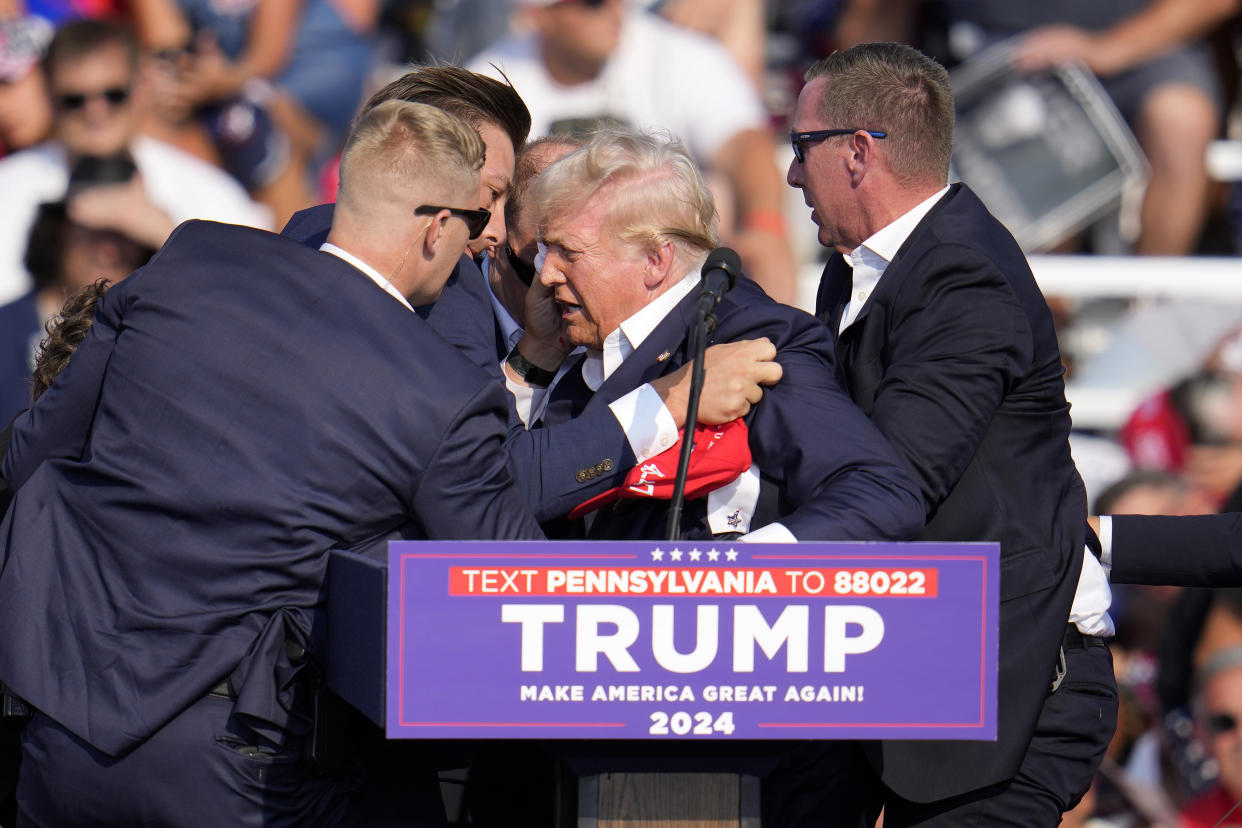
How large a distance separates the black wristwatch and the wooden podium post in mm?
1046

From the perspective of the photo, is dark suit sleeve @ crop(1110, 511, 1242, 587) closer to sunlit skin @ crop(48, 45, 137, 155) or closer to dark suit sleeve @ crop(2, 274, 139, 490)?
dark suit sleeve @ crop(2, 274, 139, 490)

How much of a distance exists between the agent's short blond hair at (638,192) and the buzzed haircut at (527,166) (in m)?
0.42

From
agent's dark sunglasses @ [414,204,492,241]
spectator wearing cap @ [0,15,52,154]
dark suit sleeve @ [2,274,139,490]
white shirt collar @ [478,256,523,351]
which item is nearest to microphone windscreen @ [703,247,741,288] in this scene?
agent's dark sunglasses @ [414,204,492,241]

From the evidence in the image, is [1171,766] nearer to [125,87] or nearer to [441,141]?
[441,141]

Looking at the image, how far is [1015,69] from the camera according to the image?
5922 mm

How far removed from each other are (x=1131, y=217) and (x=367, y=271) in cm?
458

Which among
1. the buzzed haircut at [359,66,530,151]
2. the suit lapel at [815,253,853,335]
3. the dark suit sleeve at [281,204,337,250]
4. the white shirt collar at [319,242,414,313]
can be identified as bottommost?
the white shirt collar at [319,242,414,313]

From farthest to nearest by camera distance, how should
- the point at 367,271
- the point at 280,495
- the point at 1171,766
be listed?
the point at 1171,766
the point at 367,271
the point at 280,495

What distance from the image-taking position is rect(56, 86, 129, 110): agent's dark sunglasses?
6.00m

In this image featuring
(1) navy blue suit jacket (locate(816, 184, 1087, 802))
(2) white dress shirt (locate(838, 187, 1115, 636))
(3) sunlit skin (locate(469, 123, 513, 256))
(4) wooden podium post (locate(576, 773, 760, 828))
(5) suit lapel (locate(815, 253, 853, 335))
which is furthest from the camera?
(3) sunlit skin (locate(469, 123, 513, 256))

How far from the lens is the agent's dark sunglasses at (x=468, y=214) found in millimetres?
2342

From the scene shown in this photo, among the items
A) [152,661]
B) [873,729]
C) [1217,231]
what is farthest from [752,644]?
[1217,231]

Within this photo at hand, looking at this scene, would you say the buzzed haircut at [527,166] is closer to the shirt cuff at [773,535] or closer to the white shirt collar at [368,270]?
the white shirt collar at [368,270]

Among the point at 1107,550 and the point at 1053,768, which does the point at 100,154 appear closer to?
the point at 1107,550
